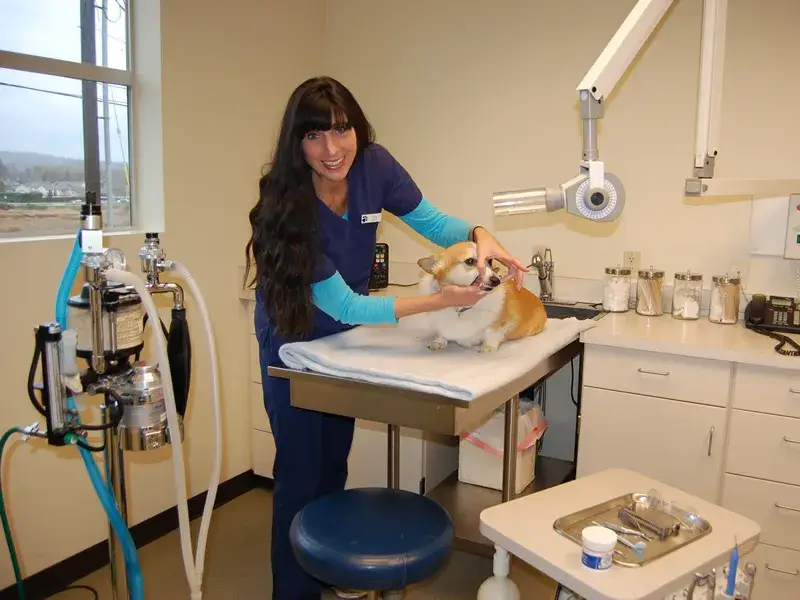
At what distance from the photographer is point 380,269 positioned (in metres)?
2.83

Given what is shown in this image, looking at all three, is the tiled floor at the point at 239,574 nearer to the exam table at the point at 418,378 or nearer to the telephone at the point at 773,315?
the exam table at the point at 418,378

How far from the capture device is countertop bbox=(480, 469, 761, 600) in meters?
1.18

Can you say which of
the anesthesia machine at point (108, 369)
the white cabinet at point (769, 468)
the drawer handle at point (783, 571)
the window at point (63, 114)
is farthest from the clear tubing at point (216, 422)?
the drawer handle at point (783, 571)

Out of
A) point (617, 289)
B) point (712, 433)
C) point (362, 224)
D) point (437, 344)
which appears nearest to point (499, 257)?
point (437, 344)

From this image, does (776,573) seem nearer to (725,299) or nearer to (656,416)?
(656,416)

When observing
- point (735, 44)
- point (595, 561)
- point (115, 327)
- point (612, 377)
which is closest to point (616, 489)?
point (595, 561)

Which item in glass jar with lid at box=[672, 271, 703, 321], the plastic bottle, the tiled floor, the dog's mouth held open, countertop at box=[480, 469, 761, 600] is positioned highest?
the dog's mouth held open

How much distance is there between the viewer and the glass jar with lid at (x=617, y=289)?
2.42 meters

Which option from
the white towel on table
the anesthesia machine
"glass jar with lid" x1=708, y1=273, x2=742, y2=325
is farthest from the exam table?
"glass jar with lid" x1=708, y1=273, x2=742, y2=325

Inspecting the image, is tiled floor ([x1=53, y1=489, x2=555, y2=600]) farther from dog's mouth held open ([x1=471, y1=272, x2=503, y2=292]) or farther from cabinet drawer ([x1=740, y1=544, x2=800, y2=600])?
dog's mouth held open ([x1=471, y1=272, x2=503, y2=292])

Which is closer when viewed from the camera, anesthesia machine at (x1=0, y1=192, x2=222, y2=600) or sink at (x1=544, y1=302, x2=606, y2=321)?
anesthesia machine at (x1=0, y1=192, x2=222, y2=600)

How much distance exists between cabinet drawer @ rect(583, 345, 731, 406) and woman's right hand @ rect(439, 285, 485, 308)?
727 millimetres

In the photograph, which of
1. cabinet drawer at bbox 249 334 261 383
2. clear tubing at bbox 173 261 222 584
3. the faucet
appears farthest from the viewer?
cabinet drawer at bbox 249 334 261 383

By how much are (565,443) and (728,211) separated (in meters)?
1.05
